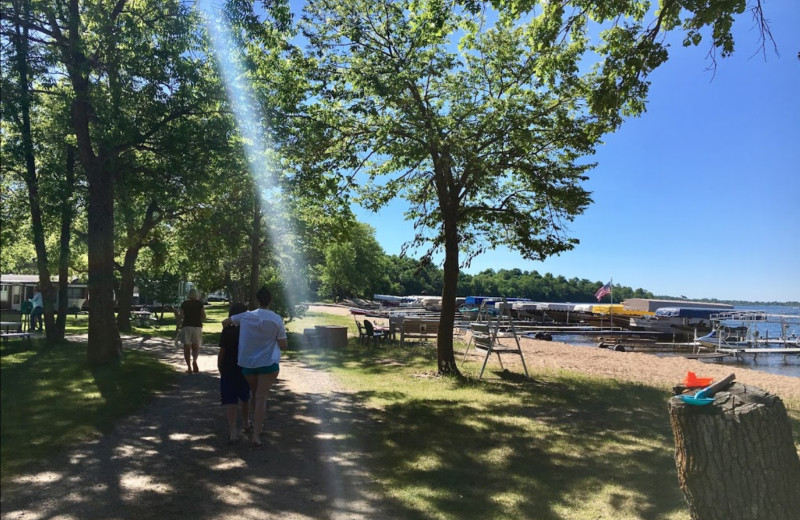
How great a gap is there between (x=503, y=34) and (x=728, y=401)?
9.59m

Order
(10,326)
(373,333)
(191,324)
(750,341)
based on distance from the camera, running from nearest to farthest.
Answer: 1. (10,326)
2. (191,324)
3. (373,333)
4. (750,341)

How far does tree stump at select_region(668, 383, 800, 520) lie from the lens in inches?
130

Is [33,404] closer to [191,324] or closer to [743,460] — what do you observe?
[743,460]

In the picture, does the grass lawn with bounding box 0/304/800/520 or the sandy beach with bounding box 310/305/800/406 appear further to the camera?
the sandy beach with bounding box 310/305/800/406

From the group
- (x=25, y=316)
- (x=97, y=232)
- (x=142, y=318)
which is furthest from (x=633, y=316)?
(x=25, y=316)

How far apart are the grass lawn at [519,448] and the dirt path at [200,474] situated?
407 mm

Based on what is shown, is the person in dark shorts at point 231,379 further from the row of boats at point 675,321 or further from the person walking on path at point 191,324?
the row of boats at point 675,321

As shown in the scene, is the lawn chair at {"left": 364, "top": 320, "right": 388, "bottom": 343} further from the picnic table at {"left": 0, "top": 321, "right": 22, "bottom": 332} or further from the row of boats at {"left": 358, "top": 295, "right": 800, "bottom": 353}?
the picnic table at {"left": 0, "top": 321, "right": 22, "bottom": 332}

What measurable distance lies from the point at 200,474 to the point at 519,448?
11.2 ft

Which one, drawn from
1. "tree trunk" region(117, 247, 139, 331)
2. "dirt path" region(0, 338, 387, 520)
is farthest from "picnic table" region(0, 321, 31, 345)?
"tree trunk" region(117, 247, 139, 331)

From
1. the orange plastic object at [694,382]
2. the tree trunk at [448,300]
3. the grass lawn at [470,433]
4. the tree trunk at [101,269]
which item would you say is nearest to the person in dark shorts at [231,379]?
the grass lawn at [470,433]

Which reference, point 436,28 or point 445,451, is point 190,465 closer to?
point 445,451

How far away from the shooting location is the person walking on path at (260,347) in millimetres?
6066

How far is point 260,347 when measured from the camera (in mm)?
6086
